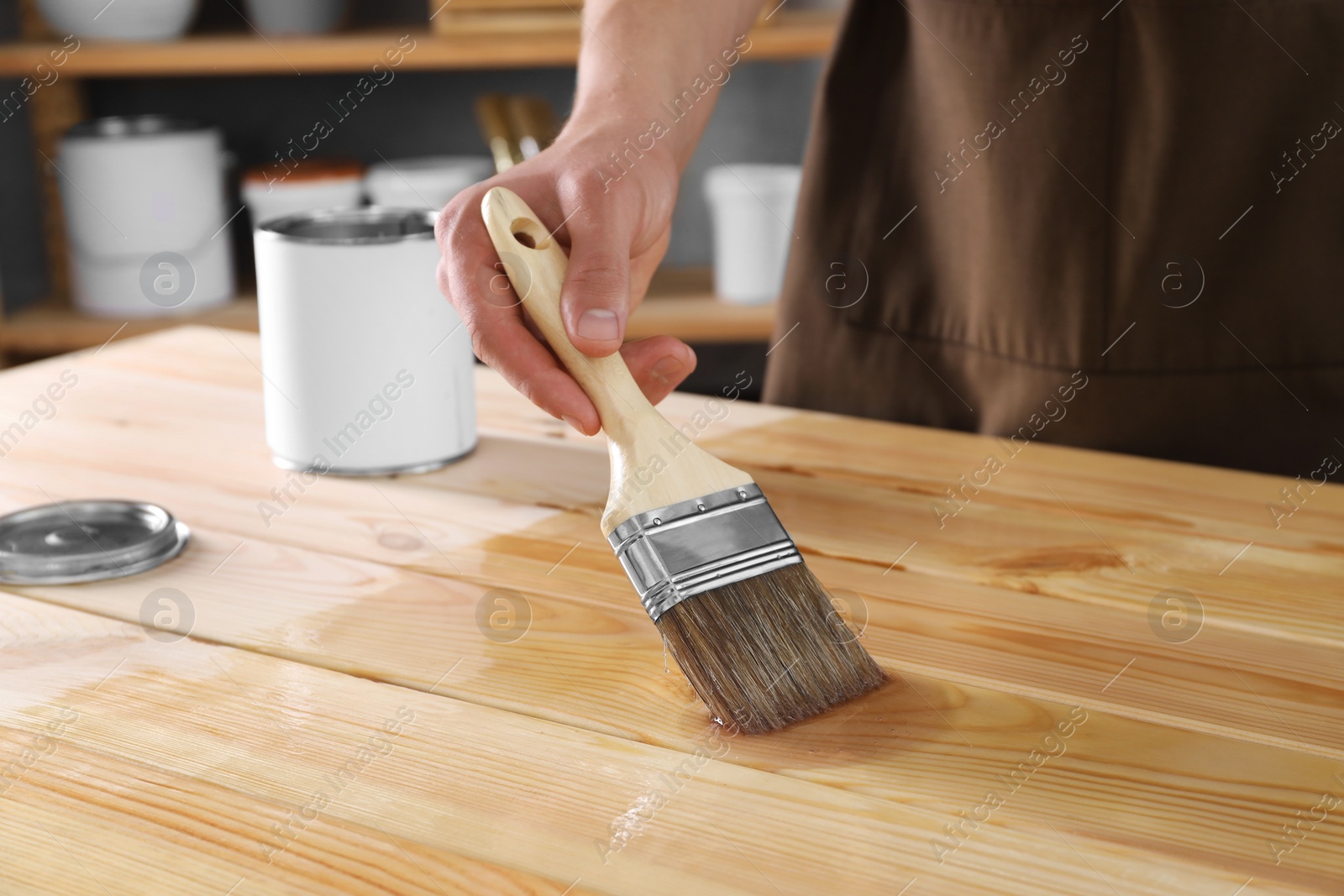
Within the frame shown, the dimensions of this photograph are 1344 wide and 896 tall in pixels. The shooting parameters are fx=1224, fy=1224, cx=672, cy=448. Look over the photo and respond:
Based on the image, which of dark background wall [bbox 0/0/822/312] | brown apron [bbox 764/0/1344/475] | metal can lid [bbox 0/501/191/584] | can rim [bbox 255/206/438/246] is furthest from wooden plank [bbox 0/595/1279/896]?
dark background wall [bbox 0/0/822/312]

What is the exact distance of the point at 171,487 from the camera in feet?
2.77

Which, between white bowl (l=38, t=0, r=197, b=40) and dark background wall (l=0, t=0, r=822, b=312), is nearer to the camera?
white bowl (l=38, t=0, r=197, b=40)

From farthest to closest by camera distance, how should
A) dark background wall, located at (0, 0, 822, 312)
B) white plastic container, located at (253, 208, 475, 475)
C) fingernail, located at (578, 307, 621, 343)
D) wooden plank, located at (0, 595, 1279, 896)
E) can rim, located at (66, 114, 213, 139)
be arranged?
dark background wall, located at (0, 0, 822, 312), can rim, located at (66, 114, 213, 139), white plastic container, located at (253, 208, 475, 475), fingernail, located at (578, 307, 621, 343), wooden plank, located at (0, 595, 1279, 896)

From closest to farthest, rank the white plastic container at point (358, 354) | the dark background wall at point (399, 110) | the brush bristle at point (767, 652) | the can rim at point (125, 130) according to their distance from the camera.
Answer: the brush bristle at point (767, 652)
the white plastic container at point (358, 354)
the can rim at point (125, 130)
the dark background wall at point (399, 110)

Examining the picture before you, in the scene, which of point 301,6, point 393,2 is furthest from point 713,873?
point 393,2

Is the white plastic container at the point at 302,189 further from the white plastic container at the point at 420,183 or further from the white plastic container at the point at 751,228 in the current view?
the white plastic container at the point at 751,228

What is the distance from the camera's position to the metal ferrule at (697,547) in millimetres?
588

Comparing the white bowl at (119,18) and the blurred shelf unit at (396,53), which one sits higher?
the white bowl at (119,18)

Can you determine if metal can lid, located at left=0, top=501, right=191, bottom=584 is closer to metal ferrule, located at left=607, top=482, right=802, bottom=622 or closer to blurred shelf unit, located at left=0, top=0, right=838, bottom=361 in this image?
metal ferrule, located at left=607, top=482, right=802, bottom=622

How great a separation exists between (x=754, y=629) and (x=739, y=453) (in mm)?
328

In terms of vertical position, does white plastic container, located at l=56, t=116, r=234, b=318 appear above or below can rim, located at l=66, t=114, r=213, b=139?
below

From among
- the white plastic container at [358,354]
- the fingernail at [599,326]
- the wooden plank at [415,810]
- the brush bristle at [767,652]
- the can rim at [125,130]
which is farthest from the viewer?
the can rim at [125,130]

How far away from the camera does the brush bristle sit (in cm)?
57

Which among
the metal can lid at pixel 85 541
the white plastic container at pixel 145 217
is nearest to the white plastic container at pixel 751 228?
the white plastic container at pixel 145 217
